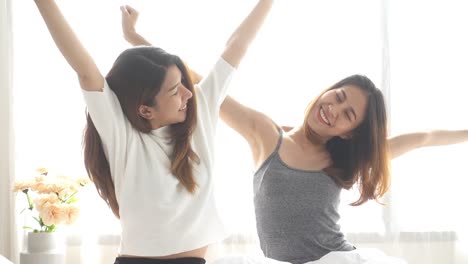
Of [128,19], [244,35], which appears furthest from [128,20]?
[244,35]

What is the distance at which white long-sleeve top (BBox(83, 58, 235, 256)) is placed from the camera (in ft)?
6.08

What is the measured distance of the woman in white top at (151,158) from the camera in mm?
1859

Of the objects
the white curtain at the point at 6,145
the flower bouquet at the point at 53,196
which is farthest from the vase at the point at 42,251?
the white curtain at the point at 6,145

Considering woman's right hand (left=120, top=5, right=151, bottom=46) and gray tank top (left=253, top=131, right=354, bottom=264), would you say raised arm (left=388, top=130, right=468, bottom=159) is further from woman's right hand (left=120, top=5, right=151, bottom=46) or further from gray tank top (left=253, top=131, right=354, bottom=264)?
woman's right hand (left=120, top=5, right=151, bottom=46)

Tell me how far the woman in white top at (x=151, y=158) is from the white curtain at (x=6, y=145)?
4.01 feet

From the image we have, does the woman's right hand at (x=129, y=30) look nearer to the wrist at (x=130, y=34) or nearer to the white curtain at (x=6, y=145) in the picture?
the wrist at (x=130, y=34)

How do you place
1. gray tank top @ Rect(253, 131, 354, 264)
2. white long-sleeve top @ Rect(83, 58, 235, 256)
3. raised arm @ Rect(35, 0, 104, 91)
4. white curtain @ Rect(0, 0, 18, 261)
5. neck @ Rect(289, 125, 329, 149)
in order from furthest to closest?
white curtain @ Rect(0, 0, 18, 261)
neck @ Rect(289, 125, 329, 149)
gray tank top @ Rect(253, 131, 354, 264)
white long-sleeve top @ Rect(83, 58, 235, 256)
raised arm @ Rect(35, 0, 104, 91)

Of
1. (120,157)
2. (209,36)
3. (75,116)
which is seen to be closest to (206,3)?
(209,36)

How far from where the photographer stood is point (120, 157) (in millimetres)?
1864

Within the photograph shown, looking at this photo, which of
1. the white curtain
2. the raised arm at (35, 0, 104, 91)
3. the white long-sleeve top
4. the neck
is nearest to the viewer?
the raised arm at (35, 0, 104, 91)

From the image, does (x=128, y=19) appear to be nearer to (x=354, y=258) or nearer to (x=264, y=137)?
(x=264, y=137)

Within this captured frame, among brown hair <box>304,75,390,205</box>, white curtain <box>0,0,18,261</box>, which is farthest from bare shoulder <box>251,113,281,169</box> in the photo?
white curtain <box>0,0,18,261</box>

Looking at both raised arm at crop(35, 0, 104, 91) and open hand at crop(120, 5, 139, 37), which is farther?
open hand at crop(120, 5, 139, 37)

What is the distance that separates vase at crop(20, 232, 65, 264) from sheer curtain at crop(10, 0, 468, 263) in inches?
11.5
